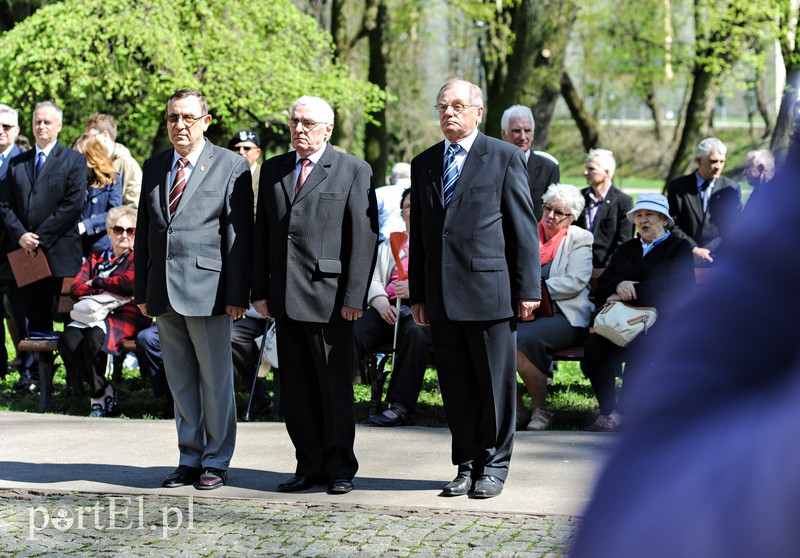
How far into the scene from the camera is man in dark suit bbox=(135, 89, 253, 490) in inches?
242

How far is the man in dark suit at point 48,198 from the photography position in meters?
9.53

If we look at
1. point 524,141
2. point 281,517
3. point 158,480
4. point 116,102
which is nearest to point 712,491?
point 281,517

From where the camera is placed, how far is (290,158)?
20.6 ft

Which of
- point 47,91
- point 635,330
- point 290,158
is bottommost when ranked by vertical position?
point 635,330

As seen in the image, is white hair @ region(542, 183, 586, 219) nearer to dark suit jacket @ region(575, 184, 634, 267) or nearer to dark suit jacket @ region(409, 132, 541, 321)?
dark suit jacket @ region(575, 184, 634, 267)

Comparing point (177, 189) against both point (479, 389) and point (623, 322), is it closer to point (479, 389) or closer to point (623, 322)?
point (479, 389)

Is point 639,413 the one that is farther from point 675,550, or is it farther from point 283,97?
point 283,97

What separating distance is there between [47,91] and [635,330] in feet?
39.4

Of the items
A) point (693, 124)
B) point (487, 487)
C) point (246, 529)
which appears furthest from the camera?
point (693, 124)

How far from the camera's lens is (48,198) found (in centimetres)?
957

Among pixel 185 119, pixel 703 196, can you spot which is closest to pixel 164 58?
pixel 703 196

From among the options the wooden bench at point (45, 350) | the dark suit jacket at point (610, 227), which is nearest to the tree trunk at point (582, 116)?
the dark suit jacket at point (610, 227)

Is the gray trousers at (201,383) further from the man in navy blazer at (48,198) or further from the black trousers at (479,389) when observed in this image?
the man in navy blazer at (48,198)

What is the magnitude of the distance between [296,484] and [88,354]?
10.3 ft
